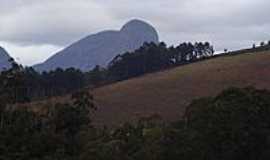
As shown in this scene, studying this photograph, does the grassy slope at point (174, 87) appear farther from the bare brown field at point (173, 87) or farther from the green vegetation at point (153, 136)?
the green vegetation at point (153, 136)

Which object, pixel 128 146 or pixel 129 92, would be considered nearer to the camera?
pixel 128 146

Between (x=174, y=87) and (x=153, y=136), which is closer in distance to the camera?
(x=153, y=136)

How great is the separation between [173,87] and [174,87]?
0.46 ft

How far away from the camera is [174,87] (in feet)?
287

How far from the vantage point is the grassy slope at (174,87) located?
75375mm

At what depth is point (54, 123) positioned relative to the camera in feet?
154

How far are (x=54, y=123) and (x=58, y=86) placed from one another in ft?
187

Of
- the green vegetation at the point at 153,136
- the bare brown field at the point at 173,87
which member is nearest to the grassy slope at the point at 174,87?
the bare brown field at the point at 173,87

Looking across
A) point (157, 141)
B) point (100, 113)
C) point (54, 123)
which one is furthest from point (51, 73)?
point (157, 141)

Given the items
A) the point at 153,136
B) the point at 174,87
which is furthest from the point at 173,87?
the point at 153,136

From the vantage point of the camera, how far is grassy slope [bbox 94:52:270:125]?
75.4m

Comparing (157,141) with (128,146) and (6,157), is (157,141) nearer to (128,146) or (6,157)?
(128,146)

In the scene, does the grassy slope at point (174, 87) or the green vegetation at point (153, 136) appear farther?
the grassy slope at point (174, 87)

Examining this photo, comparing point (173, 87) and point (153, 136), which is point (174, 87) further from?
point (153, 136)
